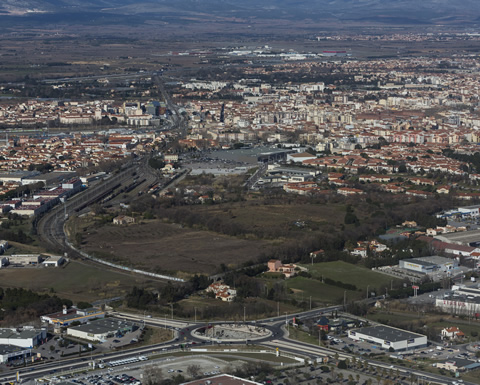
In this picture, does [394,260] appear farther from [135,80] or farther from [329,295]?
[135,80]

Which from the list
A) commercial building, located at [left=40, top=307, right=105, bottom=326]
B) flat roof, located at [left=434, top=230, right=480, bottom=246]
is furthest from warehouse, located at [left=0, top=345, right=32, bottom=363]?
flat roof, located at [left=434, top=230, right=480, bottom=246]

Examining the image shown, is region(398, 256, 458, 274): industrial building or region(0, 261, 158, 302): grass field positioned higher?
region(398, 256, 458, 274): industrial building

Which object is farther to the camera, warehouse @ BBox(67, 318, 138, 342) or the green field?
the green field

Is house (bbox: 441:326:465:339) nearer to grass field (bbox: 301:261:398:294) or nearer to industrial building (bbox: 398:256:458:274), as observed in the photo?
grass field (bbox: 301:261:398:294)

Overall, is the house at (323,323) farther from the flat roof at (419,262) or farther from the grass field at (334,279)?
Result: the flat roof at (419,262)

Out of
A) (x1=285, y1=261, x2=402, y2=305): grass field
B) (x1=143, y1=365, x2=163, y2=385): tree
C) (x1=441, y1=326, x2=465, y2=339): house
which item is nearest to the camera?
(x1=143, y1=365, x2=163, y2=385): tree

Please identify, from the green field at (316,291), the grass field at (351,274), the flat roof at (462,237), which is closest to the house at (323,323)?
the green field at (316,291)

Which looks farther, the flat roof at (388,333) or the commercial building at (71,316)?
the commercial building at (71,316)

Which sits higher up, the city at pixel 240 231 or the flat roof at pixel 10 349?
the flat roof at pixel 10 349
